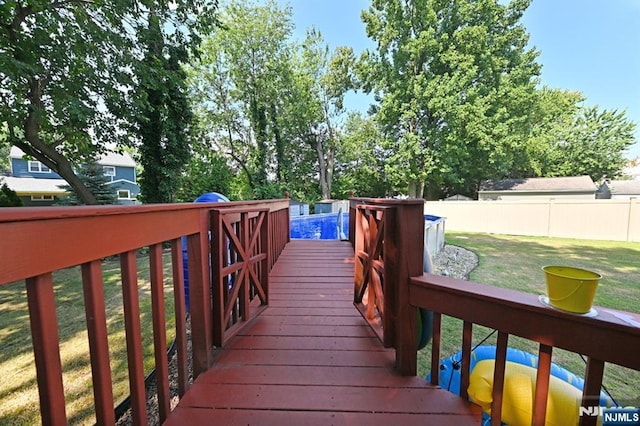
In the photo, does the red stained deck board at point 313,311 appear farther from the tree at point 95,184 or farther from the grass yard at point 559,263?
the tree at point 95,184

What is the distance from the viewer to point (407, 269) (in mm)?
1589

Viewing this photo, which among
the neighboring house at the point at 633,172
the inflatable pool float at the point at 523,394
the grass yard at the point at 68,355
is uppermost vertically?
the neighboring house at the point at 633,172

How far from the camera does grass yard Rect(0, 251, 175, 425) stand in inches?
85.4

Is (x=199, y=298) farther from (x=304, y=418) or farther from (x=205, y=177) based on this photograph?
(x=205, y=177)

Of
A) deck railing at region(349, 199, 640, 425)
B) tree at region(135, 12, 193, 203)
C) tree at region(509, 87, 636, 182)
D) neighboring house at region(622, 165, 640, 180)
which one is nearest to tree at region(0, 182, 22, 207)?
tree at region(135, 12, 193, 203)

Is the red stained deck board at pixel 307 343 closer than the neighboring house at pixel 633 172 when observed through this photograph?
Yes

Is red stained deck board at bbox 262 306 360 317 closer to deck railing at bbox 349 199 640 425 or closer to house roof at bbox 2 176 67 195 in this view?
deck railing at bbox 349 199 640 425

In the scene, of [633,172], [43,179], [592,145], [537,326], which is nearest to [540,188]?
[592,145]

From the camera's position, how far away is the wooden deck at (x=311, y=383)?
A: 1.38m

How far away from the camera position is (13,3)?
16.1ft

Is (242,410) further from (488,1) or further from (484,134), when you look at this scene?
(488,1)

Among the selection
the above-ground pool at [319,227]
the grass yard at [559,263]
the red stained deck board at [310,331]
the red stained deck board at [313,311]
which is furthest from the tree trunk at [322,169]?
the red stained deck board at [310,331]

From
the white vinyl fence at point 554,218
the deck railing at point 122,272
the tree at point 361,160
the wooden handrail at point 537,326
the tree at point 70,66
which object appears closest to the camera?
the deck railing at point 122,272

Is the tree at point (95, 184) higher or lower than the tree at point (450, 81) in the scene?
lower
